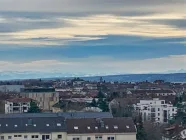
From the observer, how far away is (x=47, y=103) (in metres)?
45.8

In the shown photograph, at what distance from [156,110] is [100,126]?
18.4 m

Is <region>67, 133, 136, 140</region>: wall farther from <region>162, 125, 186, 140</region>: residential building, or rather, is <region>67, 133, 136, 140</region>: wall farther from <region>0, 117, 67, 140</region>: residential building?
<region>162, 125, 186, 140</region>: residential building

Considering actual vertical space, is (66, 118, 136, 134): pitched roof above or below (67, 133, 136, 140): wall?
above

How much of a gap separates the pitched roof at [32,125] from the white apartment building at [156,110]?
53.0 ft

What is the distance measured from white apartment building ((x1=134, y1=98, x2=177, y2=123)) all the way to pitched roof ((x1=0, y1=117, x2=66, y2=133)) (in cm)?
1615

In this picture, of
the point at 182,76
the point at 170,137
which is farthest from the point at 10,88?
the point at 182,76

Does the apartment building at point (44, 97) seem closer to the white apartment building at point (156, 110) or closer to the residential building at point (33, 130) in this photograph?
the white apartment building at point (156, 110)

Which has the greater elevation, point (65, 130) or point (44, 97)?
point (65, 130)

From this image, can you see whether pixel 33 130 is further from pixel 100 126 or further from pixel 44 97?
pixel 44 97

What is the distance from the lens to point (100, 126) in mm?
21984

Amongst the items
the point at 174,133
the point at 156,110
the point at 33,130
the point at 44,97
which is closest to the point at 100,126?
the point at 33,130

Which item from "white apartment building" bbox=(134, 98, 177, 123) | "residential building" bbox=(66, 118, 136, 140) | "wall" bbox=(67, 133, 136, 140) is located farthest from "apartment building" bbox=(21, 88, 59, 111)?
"wall" bbox=(67, 133, 136, 140)

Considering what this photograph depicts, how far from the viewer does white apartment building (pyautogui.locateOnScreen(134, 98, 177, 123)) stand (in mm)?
38406

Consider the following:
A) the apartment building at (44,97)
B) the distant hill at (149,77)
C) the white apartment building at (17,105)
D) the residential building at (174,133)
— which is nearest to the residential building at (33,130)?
the residential building at (174,133)
